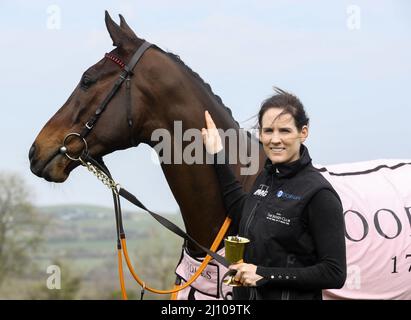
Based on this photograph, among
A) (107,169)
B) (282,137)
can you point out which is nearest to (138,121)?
(107,169)

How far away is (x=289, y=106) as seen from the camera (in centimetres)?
278

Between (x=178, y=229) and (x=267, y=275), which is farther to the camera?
(x=178, y=229)

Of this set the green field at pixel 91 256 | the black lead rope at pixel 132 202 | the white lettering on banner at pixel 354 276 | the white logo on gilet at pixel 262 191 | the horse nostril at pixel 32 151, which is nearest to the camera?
the white logo on gilet at pixel 262 191

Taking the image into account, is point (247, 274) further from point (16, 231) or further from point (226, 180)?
point (16, 231)

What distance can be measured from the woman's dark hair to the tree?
79.7ft

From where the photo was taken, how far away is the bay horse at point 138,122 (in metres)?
3.88

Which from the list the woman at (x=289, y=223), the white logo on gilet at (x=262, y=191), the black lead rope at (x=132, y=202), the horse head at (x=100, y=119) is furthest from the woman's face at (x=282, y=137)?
the horse head at (x=100, y=119)

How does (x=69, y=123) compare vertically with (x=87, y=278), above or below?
above

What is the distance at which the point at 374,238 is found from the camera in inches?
167

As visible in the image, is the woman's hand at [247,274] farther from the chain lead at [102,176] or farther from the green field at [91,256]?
the green field at [91,256]
